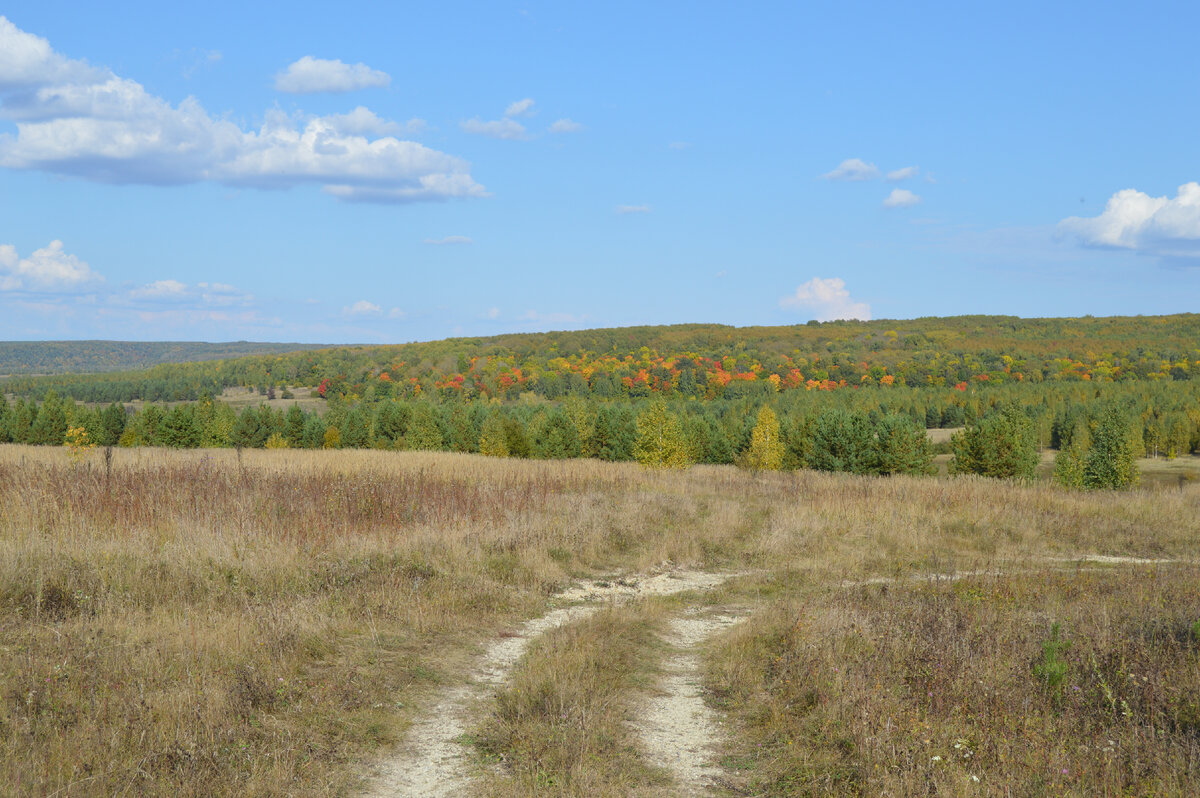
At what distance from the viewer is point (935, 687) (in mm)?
6316

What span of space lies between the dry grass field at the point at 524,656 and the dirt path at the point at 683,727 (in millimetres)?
102

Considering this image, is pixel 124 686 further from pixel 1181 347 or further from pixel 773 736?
pixel 1181 347

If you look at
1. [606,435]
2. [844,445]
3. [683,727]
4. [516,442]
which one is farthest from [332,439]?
[683,727]

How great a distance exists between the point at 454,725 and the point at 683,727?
181 centimetres

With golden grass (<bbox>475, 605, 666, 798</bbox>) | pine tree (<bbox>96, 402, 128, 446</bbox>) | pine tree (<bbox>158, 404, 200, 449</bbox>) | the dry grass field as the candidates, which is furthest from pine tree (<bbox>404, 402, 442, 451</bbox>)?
golden grass (<bbox>475, 605, 666, 798</bbox>)

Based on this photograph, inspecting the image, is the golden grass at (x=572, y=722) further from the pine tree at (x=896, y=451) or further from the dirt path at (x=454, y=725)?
the pine tree at (x=896, y=451)

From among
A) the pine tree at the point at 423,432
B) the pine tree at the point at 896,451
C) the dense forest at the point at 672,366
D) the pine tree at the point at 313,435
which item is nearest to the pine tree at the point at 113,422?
the pine tree at the point at 313,435

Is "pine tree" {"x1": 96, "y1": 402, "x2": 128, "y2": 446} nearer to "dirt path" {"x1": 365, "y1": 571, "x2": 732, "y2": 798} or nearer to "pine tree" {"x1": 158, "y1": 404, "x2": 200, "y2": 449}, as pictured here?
"pine tree" {"x1": 158, "y1": 404, "x2": 200, "y2": 449}

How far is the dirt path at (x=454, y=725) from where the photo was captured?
4910mm

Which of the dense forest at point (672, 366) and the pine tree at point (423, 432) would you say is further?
the dense forest at point (672, 366)

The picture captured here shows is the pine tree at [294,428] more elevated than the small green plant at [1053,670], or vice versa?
the small green plant at [1053,670]

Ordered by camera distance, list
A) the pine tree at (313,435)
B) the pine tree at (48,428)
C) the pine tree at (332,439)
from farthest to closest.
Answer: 1. the pine tree at (313,435)
2. the pine tree at (332,439)
3. the pine tree at (48,428)

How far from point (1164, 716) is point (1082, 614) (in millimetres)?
3089

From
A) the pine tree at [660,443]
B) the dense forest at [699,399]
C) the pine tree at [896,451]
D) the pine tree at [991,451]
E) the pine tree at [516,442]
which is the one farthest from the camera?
the pine tree at [516,442]
